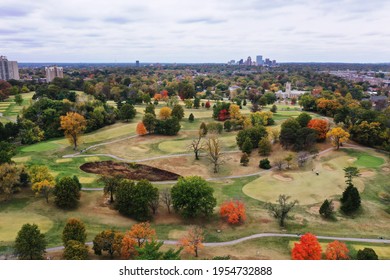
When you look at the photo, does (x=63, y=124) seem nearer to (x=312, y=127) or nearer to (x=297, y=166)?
(x=297, y=166)

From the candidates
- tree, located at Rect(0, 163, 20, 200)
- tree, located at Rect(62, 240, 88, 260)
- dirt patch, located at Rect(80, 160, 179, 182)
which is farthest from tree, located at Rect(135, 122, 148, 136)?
tree, located at Rect(62, 240, 88, 260)

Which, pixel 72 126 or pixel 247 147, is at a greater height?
pixel 72 126

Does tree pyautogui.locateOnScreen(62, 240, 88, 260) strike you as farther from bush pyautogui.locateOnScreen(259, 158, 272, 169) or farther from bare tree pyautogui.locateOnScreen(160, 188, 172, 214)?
bush pyautogui.locateOnScreen(259, 158, 272, 169)

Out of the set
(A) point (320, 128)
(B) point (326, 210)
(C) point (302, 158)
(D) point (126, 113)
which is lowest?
(B) point (326, 210)

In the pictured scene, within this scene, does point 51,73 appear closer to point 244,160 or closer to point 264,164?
point 244,160

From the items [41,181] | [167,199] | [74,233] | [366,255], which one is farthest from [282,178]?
[41,181]
